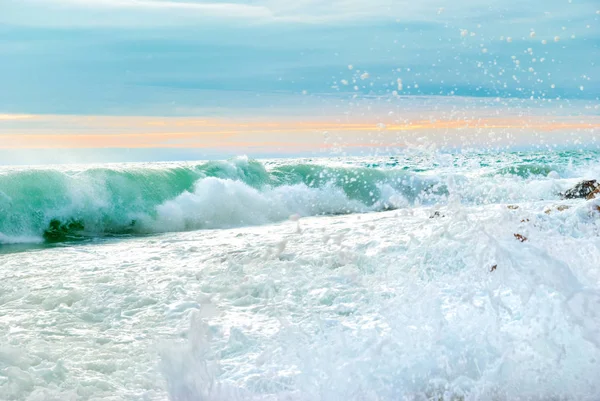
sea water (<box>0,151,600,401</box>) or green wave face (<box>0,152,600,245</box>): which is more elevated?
sea water (<box>0,151,600,401</box>)

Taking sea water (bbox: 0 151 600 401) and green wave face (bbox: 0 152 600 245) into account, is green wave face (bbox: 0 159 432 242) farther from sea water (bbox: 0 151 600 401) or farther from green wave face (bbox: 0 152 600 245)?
sea water (bbox: 0 151 600 401)

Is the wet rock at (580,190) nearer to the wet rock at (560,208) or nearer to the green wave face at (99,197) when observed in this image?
the wet rock at (560,208)

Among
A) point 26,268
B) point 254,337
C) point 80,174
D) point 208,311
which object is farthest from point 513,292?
point 80,174

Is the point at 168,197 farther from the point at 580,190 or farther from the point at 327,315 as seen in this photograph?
the point at 327,315

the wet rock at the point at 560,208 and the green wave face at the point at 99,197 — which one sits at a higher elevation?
the wet rock at the point at 560,208

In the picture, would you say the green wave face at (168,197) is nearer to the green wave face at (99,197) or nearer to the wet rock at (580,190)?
the green wave face at (99,197)

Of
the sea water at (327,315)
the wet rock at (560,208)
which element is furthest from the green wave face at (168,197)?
the sea water at (327,315)

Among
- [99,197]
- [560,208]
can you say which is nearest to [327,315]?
[560,208]

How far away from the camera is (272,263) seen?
7.39m

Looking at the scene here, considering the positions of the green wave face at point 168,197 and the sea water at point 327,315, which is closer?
the sea water at point 327,315

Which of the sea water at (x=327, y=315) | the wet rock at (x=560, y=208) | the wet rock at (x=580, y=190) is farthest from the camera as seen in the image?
the wet rock at (x=580, y=190)

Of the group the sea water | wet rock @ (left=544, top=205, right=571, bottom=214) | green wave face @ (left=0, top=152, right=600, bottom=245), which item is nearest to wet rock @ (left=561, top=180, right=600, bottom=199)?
green wave face @ (left=0, top=152, right=600, bottom=245)

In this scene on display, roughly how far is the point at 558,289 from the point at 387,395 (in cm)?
143

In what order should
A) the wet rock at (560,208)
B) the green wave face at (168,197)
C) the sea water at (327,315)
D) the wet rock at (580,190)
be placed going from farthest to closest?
1. the wet rock at (580,190)
2. the green wave face at (168,197)
3. the wet rock at (560,208)
4. the sea water at (327,315)
